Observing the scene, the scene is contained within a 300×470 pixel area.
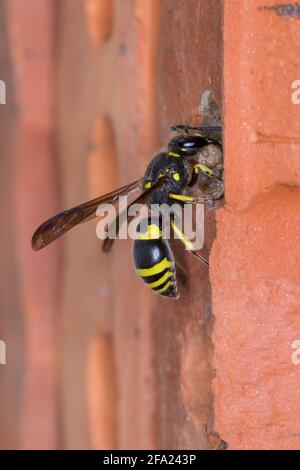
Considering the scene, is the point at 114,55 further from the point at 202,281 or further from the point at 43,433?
the point at 43,433

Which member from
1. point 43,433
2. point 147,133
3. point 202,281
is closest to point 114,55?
point 147,133

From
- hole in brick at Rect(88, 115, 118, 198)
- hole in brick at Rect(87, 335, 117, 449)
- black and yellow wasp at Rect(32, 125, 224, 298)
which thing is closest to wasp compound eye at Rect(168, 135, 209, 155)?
black and yellow wasp at Rect(32, 125, 224, 298)

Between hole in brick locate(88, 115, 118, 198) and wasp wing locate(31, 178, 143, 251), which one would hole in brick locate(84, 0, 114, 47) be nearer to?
hole in brick locate(88, 115, 118, 198)

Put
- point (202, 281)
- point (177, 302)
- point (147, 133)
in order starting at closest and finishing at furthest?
point (202, 281) → point (177, 302) → point (147, 133)

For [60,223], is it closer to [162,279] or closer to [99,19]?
[162,279]

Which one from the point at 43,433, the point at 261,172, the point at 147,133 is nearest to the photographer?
the point at 261,172

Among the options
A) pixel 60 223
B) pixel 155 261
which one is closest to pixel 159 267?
pixel 155 261

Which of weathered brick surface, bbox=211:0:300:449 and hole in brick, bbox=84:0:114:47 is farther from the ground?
hole in brick, bbox=84:0:114:47

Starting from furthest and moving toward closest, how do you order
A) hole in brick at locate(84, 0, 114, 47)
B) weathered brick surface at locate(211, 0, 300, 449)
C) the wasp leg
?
hole in brick at locate(84, 0, 114, 47) → the wasp leg → weathered brick surface at locate(211, 0, 300, 449)
